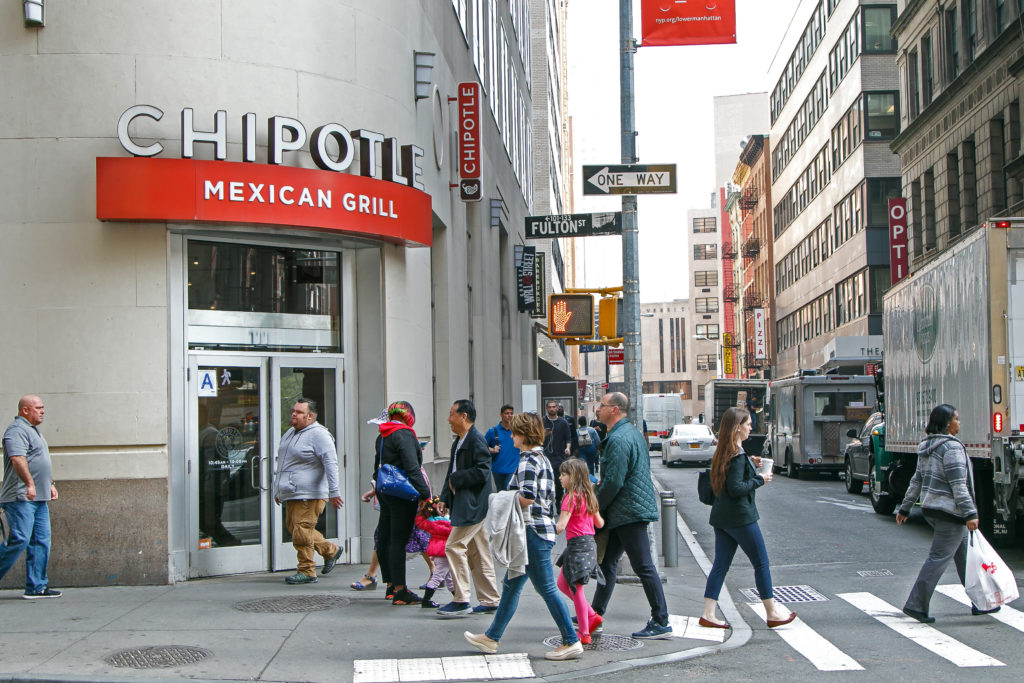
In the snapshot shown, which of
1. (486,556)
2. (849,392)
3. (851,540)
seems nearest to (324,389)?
(486,556)

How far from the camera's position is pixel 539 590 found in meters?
7.90

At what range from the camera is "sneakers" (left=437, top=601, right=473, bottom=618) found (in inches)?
369

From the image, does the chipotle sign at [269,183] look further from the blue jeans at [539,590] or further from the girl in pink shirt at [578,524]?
the blue jeans at [539,590]

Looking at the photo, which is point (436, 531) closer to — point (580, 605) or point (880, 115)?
point (580, 605)

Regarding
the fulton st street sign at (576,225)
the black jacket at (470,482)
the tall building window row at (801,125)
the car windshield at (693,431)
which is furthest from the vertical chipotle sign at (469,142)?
the tall building window row at (801,125)

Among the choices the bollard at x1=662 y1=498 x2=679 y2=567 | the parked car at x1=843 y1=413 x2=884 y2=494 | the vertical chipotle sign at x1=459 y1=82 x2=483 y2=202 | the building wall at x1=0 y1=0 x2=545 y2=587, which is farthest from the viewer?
the parked car at x1=843 y1=413 x2=884 y2=494

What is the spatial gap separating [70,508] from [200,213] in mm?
3057

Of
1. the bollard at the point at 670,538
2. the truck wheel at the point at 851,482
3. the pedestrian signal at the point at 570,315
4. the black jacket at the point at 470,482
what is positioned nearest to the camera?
the black jacket at the point at 470,482

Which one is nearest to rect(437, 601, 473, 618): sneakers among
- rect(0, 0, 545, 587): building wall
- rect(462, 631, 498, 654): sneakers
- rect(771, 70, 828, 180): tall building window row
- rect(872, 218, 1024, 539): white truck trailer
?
rect(462, 631, 498, 654): sneakers

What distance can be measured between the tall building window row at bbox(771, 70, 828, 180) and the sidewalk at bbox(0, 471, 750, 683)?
50.0m

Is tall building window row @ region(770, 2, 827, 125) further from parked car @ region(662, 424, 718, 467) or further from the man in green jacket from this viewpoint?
the man in green jacket

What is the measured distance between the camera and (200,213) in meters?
10.9

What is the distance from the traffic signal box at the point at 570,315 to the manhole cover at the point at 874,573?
7.97 meters

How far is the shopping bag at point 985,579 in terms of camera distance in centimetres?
918
